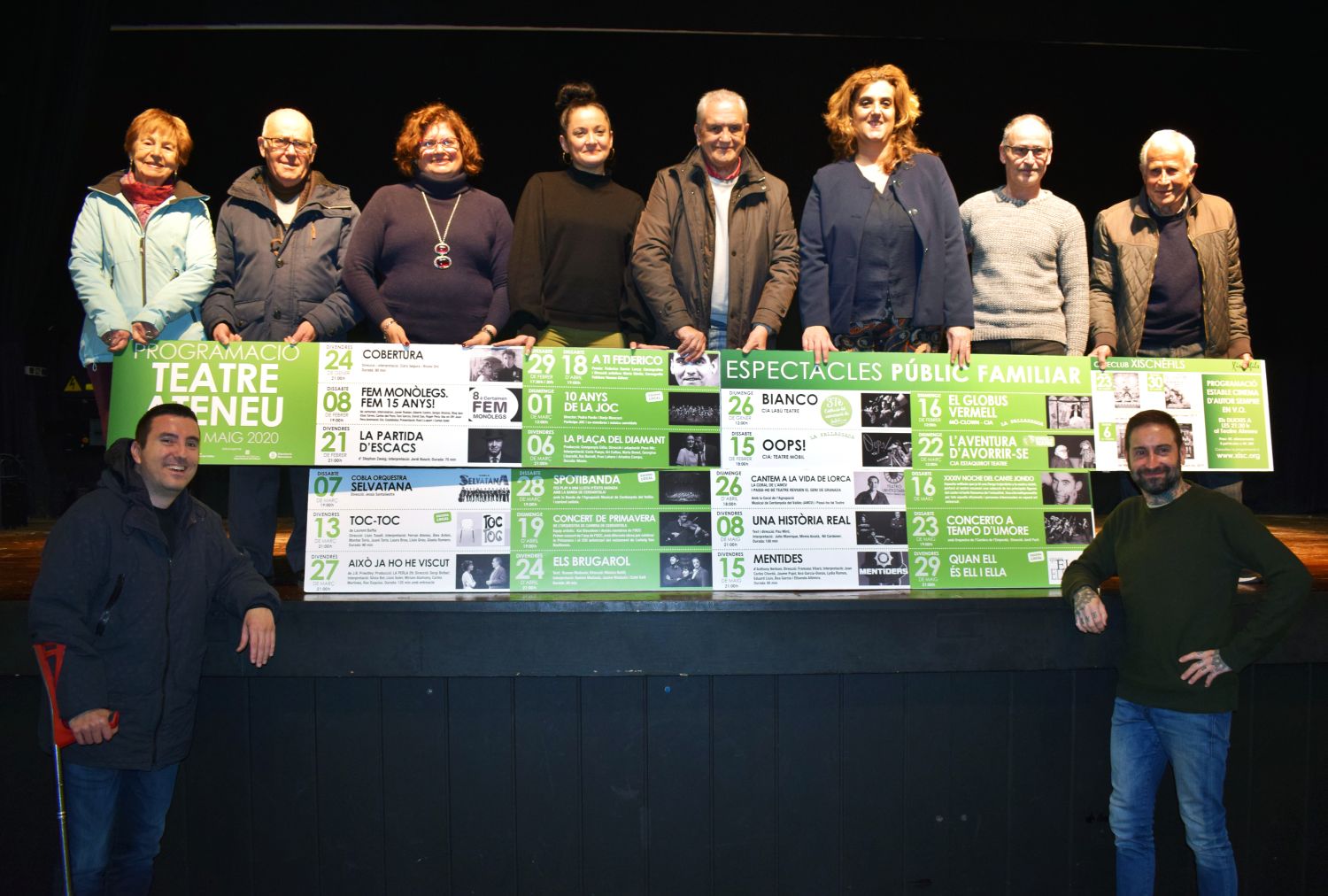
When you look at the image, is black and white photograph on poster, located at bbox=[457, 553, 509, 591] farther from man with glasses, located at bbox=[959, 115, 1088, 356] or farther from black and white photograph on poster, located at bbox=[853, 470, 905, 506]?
man with glasses, located at bbox=[959, 115, 1088, 356]

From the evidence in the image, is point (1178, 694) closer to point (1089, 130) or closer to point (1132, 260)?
point (1132, 260)

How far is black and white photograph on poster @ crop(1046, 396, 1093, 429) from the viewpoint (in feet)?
8.79

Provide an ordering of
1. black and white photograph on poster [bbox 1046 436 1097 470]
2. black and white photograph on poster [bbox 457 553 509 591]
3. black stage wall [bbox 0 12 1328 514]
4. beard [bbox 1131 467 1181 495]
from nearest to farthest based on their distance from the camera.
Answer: beard [bbox 1131 467 1181 495], black and white photograph on poster [bbox 457 553 509 591], black and white photograph on poster [bbox 1046 436 1097 470], black stage wall [bbox 0 12 1328 514]

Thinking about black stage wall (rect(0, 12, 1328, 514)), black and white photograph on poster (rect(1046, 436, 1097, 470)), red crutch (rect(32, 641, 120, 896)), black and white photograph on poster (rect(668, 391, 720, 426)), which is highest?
black stage wall (rect(0, 12, 1328, 514))

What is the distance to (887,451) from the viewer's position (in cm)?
259

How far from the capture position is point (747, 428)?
8.38 ft

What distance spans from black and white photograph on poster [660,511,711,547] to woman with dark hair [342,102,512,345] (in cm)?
84

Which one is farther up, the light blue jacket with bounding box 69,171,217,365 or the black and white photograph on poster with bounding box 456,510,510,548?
the light blue jacket with bounding box 69,171,217,365

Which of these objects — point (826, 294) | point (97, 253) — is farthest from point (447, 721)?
point (97, 253)

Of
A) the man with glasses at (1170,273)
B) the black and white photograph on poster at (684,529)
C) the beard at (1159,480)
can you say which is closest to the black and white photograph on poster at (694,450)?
the black and white photograph on poster at (684,529)

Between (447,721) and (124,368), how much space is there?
53.8 inches

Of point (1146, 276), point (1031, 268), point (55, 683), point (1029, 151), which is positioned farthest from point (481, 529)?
point (1146, 276)

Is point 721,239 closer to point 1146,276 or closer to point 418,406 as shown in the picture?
point 418,406

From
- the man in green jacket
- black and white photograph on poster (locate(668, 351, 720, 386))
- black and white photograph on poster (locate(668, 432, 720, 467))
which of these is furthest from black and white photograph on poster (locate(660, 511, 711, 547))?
the man in green jacket
